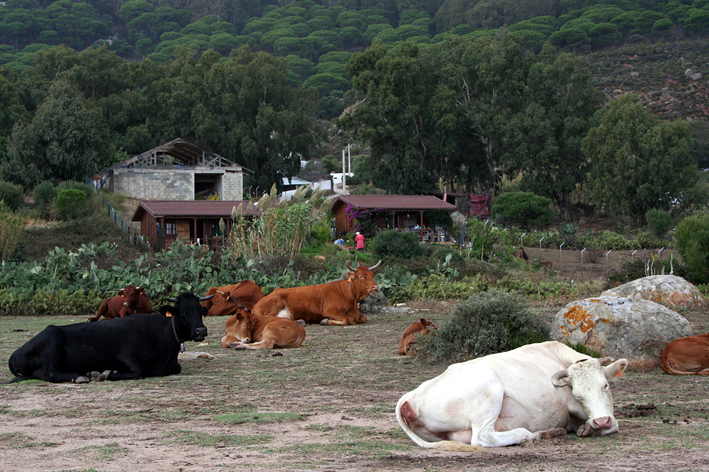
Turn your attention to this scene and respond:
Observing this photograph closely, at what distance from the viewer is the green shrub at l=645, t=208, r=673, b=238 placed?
46.2 m

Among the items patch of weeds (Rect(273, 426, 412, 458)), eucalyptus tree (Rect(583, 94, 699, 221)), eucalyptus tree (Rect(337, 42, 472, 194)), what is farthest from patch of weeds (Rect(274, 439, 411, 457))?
eucalyptus tree (Rect(337, 42, 472, 194))

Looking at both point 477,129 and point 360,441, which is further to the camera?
point 477,129

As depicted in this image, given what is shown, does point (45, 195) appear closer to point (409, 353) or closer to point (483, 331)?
point (409, 353)

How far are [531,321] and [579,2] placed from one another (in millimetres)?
147634

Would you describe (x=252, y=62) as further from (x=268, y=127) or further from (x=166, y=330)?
(x=166, y=330)

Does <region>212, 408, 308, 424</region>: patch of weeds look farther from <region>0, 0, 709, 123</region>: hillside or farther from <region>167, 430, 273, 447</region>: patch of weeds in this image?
<region>0, 0, 709, 123</region>: hillside

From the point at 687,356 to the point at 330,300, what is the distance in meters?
7.49

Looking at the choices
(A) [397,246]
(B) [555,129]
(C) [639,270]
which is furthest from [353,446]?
(B) [555,129]

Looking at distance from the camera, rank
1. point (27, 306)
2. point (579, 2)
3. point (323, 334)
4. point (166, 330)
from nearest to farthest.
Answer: point (166, 330) → point (323, 334) → point (27, 306) → point (579, 2)

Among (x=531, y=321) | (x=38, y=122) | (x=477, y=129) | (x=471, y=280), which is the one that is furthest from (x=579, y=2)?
(x=531, y=321)

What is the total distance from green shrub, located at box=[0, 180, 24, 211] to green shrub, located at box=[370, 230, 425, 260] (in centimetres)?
2453

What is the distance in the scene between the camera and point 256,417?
6.27 m

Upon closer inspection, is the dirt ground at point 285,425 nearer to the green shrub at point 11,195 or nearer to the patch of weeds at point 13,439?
the patch of weeds at point 13,439

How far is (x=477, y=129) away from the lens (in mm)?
61844
